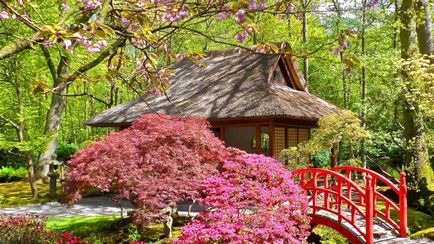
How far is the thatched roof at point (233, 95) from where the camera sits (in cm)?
1407

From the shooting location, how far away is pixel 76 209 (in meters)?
14.6

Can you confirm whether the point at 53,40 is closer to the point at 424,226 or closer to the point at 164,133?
the point at 164,133

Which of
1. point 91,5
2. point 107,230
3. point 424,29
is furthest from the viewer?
point 424,29

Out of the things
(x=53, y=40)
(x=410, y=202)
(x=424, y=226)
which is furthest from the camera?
(x=410, y=202)

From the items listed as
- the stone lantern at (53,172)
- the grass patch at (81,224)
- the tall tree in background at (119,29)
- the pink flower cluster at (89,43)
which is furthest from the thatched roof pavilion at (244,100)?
the pink flower cluster at (89,43)

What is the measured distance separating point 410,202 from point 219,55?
9781mm

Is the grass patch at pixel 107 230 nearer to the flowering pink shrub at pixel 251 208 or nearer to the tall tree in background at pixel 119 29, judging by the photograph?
the flowering pink shrub at pixel 251 208

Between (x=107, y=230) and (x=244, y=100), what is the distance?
240 inches

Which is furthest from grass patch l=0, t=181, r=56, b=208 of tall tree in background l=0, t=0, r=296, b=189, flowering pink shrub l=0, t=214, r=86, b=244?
tall tree in background l=0, t=0, r=296, b=189

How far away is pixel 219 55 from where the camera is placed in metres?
19.2

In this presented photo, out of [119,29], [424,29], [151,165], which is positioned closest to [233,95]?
[424,29]

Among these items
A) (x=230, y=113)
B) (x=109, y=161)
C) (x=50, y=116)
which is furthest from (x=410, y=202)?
(x=50, y=116)

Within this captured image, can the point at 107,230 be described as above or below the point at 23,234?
below

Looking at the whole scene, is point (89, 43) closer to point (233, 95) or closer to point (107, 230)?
point (107, 230)
